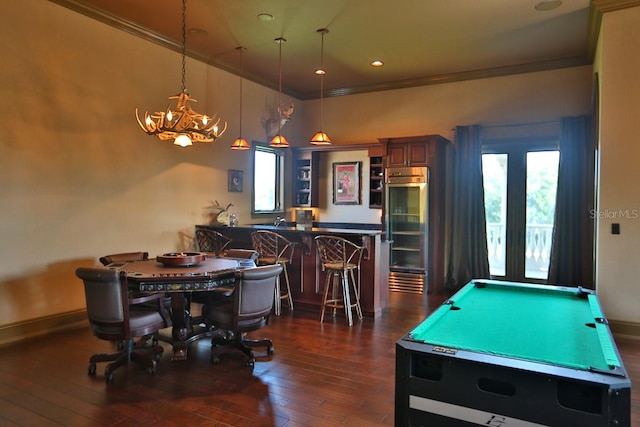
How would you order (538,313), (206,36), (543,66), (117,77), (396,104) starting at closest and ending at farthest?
(538,313) < (117,77) < (206,36) < (543,66) < (396,104)

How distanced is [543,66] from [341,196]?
3.83 metres

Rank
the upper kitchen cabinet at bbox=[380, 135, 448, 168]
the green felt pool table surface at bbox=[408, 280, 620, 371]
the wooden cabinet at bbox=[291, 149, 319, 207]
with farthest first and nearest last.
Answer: the wooden cabinet at bbox=[291, 149, 319, 207]
the upper kitchen cabinet at bbox=[380, 135, 448, 168]
the green felt pool table surface at bbox=[408, 280, 620, 371]

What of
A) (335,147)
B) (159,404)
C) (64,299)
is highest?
(335,147)

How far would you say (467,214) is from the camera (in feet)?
21.7

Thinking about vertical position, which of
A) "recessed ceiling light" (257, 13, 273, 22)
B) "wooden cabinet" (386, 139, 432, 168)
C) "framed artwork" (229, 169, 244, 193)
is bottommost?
"framed artwork" (229, 169, 244, 193)

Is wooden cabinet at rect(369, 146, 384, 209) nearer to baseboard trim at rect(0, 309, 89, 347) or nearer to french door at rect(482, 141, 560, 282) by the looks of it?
french door at rect(482, 141, 560, 282)

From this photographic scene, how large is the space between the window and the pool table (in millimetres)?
5311

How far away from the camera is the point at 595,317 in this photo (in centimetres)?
241

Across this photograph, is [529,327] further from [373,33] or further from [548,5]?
[373,33]

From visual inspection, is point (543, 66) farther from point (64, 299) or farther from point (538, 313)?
point (64, 299)

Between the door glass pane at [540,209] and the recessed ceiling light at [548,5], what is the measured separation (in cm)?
244

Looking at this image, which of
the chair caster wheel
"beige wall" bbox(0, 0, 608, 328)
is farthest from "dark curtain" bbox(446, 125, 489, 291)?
the chair caster wheel

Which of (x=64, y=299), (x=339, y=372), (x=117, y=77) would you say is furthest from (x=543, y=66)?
(x=64, y=299)

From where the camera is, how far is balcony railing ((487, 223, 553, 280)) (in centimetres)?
644
